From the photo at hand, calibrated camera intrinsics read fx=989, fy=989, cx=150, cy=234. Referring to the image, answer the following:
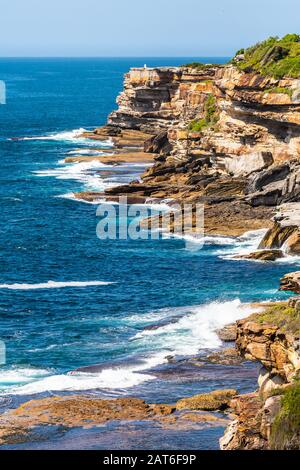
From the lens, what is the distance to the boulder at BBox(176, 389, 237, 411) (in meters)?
40.3

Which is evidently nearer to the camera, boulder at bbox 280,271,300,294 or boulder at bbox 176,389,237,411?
boulder at bbox 176,389,237,411

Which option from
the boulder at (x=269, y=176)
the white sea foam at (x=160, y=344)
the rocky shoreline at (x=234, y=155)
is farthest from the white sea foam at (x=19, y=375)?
the boulder at (x=269, y=176)

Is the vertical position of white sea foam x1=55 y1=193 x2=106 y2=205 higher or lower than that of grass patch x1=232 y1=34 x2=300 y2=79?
lower

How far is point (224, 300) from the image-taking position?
5988 cm

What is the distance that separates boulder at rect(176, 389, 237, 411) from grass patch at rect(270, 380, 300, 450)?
11334 millimetres

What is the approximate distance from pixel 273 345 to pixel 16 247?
48.5m

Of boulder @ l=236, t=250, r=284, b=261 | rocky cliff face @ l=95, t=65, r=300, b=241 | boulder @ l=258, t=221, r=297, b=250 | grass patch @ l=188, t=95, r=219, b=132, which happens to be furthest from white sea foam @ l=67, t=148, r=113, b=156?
boulder @ l=236, t=250, r=284, b=261

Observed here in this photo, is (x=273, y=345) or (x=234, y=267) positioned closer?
(x=273, y=345)

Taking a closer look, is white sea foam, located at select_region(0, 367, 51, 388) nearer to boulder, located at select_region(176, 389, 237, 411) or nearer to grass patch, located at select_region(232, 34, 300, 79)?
boulder, located at select_region(176, 389, 237, 411)

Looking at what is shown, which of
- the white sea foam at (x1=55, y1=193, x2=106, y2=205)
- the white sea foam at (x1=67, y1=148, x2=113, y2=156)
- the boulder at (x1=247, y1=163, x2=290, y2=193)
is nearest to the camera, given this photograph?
the boulder at (x1=247, y1=163, x2=290, y2=193)

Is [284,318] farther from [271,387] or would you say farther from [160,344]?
[160,344]
